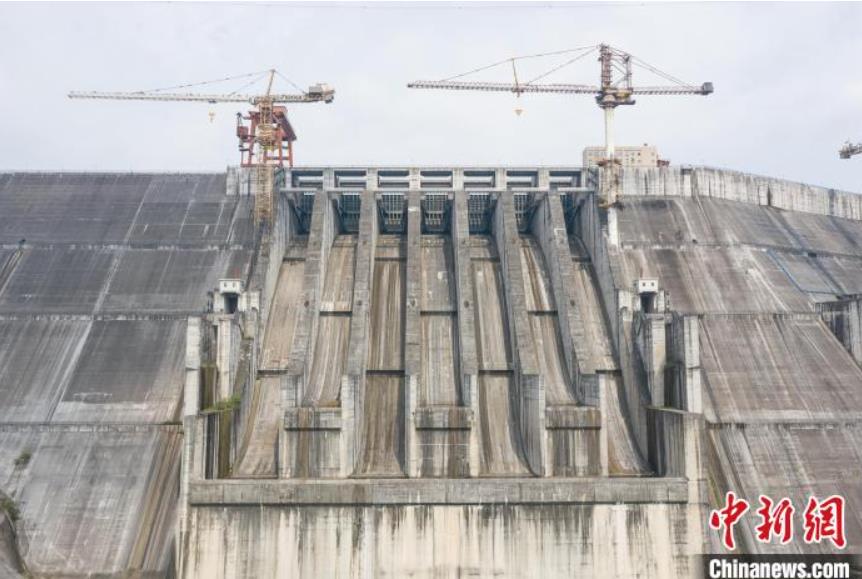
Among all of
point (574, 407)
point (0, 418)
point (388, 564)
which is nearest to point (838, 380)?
point (574, 407)

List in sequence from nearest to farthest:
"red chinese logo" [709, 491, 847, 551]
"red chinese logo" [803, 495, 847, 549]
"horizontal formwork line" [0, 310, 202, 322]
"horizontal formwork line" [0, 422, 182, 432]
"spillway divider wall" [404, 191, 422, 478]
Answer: "red chinese logo" [709, 491, 847, 551]
"red chinese logo" [803, 495, 847, 549]
"spillway divider wall" [404, 191, 422, 478]
"horizontal formwork line" [0, 422, 182, 432]
"horizontal formwork line" [0, 310, 202, 322]

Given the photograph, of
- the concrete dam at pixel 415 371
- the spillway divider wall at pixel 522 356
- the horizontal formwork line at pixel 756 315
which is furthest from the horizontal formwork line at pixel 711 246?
the spillway divider wall at pixel 522 356

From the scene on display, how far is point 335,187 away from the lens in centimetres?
3372

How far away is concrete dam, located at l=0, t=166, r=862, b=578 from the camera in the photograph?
20344mm

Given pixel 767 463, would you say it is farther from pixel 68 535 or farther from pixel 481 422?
pixel 68 535

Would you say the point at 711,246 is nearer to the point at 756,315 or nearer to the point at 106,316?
the point at 756,315

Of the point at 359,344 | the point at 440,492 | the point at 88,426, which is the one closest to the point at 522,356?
the point at 359,344

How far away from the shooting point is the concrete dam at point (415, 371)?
20344mm

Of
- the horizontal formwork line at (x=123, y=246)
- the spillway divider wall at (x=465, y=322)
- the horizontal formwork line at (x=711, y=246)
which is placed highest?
the horizontal formwork line at (x=711, y=246)

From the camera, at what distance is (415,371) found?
23.4m

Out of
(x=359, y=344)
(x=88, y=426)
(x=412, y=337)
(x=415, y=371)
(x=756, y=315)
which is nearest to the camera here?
(x=415, y=371)

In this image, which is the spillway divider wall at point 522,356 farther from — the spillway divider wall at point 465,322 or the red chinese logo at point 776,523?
the red chinese logo at point 776,523

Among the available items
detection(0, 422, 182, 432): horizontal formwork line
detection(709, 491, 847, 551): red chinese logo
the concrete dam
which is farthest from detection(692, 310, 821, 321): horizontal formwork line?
detection(0, 422, 182, 432): horizontal formwork line

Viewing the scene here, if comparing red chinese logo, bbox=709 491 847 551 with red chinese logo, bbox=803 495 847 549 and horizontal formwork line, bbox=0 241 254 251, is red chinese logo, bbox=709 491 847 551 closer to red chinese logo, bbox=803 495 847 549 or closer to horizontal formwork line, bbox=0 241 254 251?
red chinese logo, bbox=803 495 847 549
